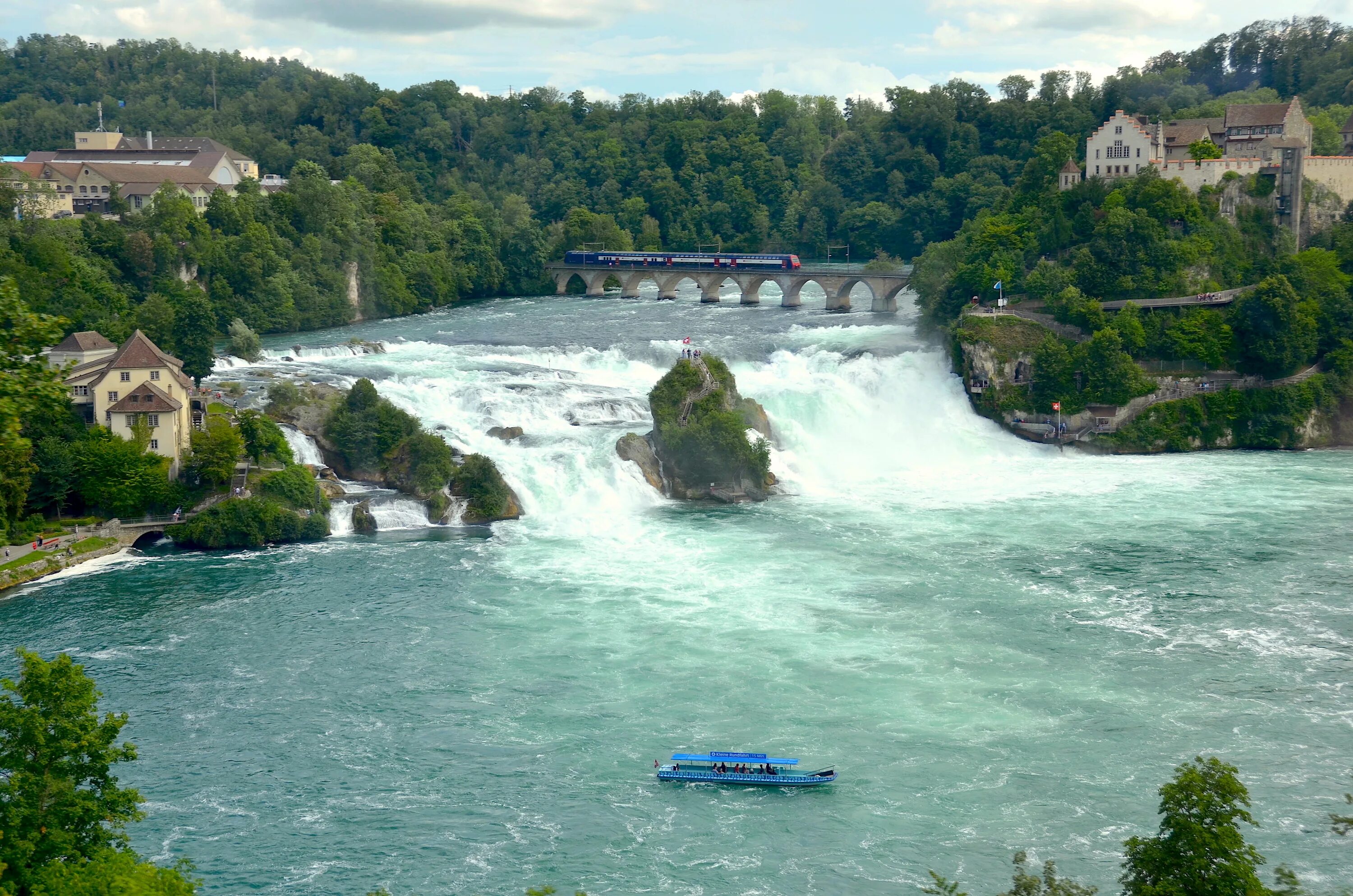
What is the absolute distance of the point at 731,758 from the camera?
107 ft

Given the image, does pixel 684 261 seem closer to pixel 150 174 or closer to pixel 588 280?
pixel 588 280

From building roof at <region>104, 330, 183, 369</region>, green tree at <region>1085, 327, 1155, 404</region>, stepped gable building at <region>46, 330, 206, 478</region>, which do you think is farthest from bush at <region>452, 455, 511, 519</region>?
green tree at <region>1085, 327, 1155, 404</region>

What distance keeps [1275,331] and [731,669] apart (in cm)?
4206

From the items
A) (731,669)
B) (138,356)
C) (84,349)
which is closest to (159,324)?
(84,349)

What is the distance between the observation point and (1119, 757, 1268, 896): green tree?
2088 cm

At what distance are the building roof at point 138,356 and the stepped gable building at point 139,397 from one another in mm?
17

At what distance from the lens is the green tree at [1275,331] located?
67.8 m

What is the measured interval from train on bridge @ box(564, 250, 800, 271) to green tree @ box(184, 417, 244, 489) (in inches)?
2318

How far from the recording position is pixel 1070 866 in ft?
94.0

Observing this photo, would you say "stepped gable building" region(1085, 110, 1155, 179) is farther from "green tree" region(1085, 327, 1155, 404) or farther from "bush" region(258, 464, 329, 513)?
"bush" region(258, 464, 329, 513)

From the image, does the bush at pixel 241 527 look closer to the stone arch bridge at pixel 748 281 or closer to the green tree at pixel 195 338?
the green tree at pixel 195 338

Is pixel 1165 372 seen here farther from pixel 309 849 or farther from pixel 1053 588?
pixel 309 849

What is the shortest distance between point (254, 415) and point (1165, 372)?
4280 centimetres

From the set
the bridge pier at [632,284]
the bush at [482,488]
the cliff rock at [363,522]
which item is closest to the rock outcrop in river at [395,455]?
the bush at [482,488]
